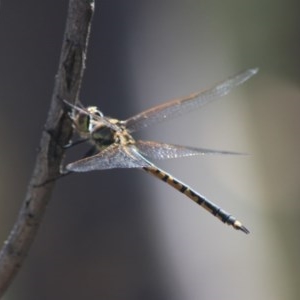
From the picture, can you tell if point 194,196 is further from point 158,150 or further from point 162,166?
point 162,166

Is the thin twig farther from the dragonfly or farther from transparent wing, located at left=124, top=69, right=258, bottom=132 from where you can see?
transparent wing, located at left=124, top=69, right=258, bottom=132

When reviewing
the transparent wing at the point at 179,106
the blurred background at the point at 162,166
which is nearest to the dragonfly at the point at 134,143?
the transparent wing at the point at 179,106

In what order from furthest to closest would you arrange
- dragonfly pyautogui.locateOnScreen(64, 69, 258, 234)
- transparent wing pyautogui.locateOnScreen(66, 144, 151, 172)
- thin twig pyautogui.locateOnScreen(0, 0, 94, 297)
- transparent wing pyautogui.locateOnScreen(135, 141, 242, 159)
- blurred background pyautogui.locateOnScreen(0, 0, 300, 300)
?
1. blurred background pyautogui.locateOnScreen(0, 0, 300, 300)
2. transparent wing pyautogui.locateOnScreen(135, 141, 242, 159)
3. dragonfly pyautogui.locateOnScreen(64, 69, 258, 234)
4. transparent wing pyautogui.locateOnScreen(66, 144, 151, 172)
5. thin twig pyautogui.locateOnScreen(0, 0, 94, 297)

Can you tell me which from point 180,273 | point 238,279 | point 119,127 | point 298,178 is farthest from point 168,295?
point 119,127

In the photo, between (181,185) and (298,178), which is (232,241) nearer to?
(298,178)

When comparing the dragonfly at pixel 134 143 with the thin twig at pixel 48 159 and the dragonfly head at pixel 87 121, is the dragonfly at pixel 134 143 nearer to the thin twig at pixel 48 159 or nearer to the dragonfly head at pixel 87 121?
the dragonfly head at pixel 87 121

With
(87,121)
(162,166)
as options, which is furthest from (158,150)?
(162,166)

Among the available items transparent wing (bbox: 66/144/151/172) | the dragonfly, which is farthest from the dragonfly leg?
transparent wing (bbox: 66/144/151/172)
